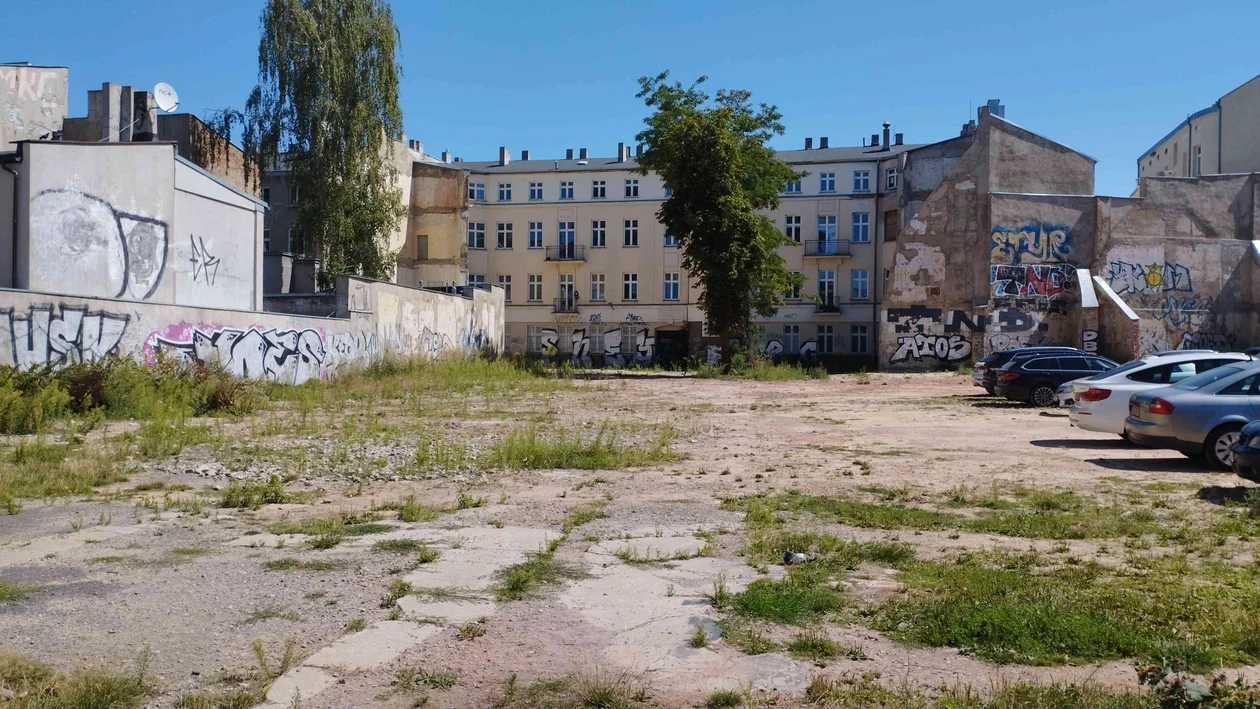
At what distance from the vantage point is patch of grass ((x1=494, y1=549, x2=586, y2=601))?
691cm

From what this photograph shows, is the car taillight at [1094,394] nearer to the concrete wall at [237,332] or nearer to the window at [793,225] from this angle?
the concrete wall at [237,332]

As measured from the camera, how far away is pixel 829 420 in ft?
71.3

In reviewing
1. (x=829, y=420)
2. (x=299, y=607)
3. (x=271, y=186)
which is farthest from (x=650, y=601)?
(x=271, y=186)

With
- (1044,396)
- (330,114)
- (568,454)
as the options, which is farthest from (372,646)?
(330,114)

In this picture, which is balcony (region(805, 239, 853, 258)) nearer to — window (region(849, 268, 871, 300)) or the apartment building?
the apartment building

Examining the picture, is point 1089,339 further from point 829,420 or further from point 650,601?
point 650,601

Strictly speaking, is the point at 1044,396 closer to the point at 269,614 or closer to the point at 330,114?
the point at 269,614

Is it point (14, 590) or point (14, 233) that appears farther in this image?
point (14, 233)

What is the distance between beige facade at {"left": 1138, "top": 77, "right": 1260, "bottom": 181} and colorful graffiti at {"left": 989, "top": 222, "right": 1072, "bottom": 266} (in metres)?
5.72

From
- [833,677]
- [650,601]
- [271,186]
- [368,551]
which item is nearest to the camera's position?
[833,677]

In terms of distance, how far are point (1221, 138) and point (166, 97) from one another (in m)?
54.2

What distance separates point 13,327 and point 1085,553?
17993mm

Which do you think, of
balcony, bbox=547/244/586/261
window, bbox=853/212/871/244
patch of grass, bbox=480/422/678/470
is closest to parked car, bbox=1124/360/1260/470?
patch of grass, bbox=480/422/678/470

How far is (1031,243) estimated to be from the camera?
157 ft
